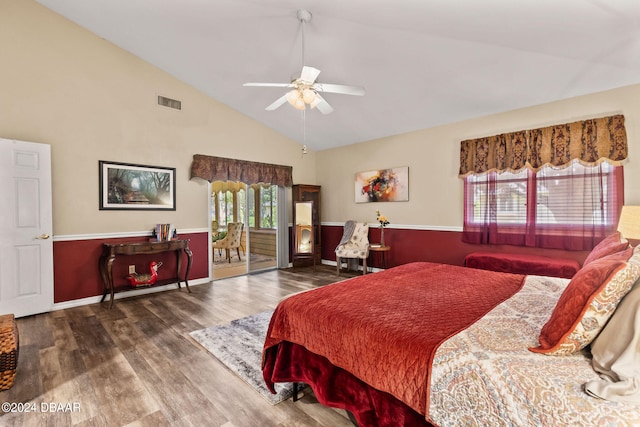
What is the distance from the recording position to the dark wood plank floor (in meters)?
1.87

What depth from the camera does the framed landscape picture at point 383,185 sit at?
17.9ft

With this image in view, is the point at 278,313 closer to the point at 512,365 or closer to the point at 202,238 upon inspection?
the point at 512,365

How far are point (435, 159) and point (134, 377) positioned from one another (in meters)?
4.75

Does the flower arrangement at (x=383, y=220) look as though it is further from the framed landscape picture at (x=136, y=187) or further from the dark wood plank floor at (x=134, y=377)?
the framed landscape picture at (x=136, y=187)

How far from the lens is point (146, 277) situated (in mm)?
4312

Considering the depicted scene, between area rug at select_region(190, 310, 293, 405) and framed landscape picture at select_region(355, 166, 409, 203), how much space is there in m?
3.14

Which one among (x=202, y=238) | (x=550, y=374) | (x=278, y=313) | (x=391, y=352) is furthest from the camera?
(x=202, y=238)

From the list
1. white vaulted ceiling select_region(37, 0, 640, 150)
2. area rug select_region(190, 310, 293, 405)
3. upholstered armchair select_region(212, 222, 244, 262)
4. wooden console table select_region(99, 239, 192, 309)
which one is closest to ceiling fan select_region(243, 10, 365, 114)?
white vaulted ceiling select_region(37, 0, 640, 150)

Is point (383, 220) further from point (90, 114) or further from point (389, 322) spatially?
point (90, 114)

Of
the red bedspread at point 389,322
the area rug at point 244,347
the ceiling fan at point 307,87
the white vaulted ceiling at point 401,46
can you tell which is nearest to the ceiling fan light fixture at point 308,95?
the ceiling fan at point 307,87

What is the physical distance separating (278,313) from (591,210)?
3.96 m

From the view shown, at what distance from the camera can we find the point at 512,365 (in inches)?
45.6

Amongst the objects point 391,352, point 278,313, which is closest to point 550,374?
point 391,352

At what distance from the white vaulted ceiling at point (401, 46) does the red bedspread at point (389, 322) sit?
2.22 meters
